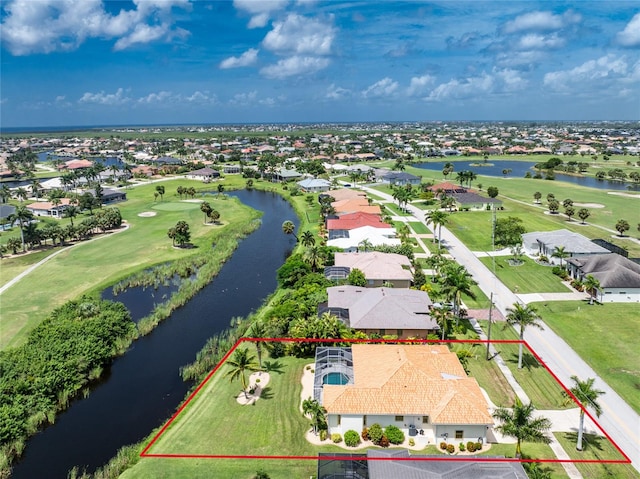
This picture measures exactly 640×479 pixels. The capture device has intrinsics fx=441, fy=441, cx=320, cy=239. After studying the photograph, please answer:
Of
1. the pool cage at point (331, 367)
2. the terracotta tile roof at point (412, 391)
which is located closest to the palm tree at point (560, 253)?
the terracotta tile roof at point (412, 391)

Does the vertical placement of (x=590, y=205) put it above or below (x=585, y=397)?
below

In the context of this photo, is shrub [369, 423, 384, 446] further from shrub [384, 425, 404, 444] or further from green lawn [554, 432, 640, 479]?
green lawn [554, 432, 640, 479]

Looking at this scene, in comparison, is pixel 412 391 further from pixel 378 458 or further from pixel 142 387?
pixel 142 387

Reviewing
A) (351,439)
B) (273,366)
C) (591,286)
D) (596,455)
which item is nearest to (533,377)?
(596,455)

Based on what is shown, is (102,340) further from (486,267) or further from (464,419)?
(486,267)

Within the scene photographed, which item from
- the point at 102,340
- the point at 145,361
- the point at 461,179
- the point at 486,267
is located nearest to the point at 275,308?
the point at 145,361

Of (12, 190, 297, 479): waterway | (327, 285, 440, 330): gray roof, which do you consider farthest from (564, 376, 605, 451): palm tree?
(12, 190, 297, 479): waterway
